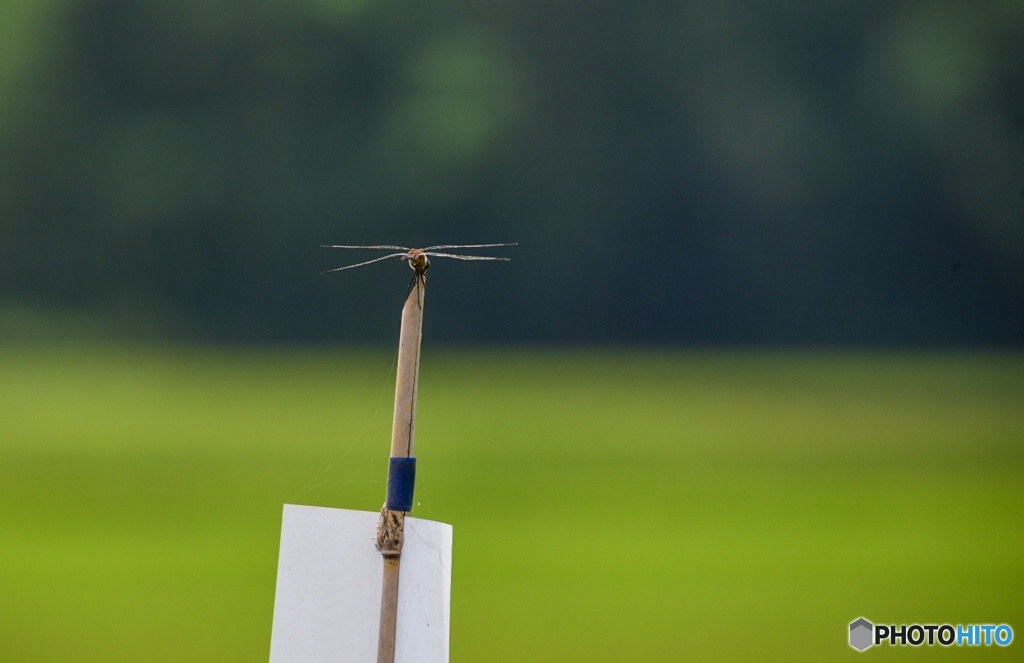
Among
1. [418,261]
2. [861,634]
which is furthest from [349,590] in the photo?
[861,634]

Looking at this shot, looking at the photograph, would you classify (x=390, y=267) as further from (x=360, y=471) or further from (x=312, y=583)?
(x=312, y=583)

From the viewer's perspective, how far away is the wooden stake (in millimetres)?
1105

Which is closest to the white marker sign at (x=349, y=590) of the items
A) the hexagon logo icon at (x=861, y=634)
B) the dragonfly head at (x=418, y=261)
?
the dragonfly head at (x=418, y=261)

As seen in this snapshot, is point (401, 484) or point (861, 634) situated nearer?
point (401, 484)

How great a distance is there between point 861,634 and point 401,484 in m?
3.15

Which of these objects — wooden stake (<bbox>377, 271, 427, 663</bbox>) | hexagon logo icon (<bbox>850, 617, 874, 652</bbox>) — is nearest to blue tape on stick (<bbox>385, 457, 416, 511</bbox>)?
wooden stake (<bbox>377, 271, 427, 663</bbox>)

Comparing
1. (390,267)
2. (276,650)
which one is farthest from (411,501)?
(390,267)

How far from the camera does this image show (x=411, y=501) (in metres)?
1.12

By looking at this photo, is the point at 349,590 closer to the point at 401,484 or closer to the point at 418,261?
the point at 401,484

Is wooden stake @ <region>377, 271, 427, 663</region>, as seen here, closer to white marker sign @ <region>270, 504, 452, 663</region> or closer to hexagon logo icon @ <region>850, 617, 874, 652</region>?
white marker sign @ <region>270, 504, 452, 663</region>

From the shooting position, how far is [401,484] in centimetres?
112

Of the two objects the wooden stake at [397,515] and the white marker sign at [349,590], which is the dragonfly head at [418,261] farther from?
the white marker sign at [349,590]

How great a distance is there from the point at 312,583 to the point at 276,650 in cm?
8

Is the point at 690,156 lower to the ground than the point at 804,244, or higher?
higher
